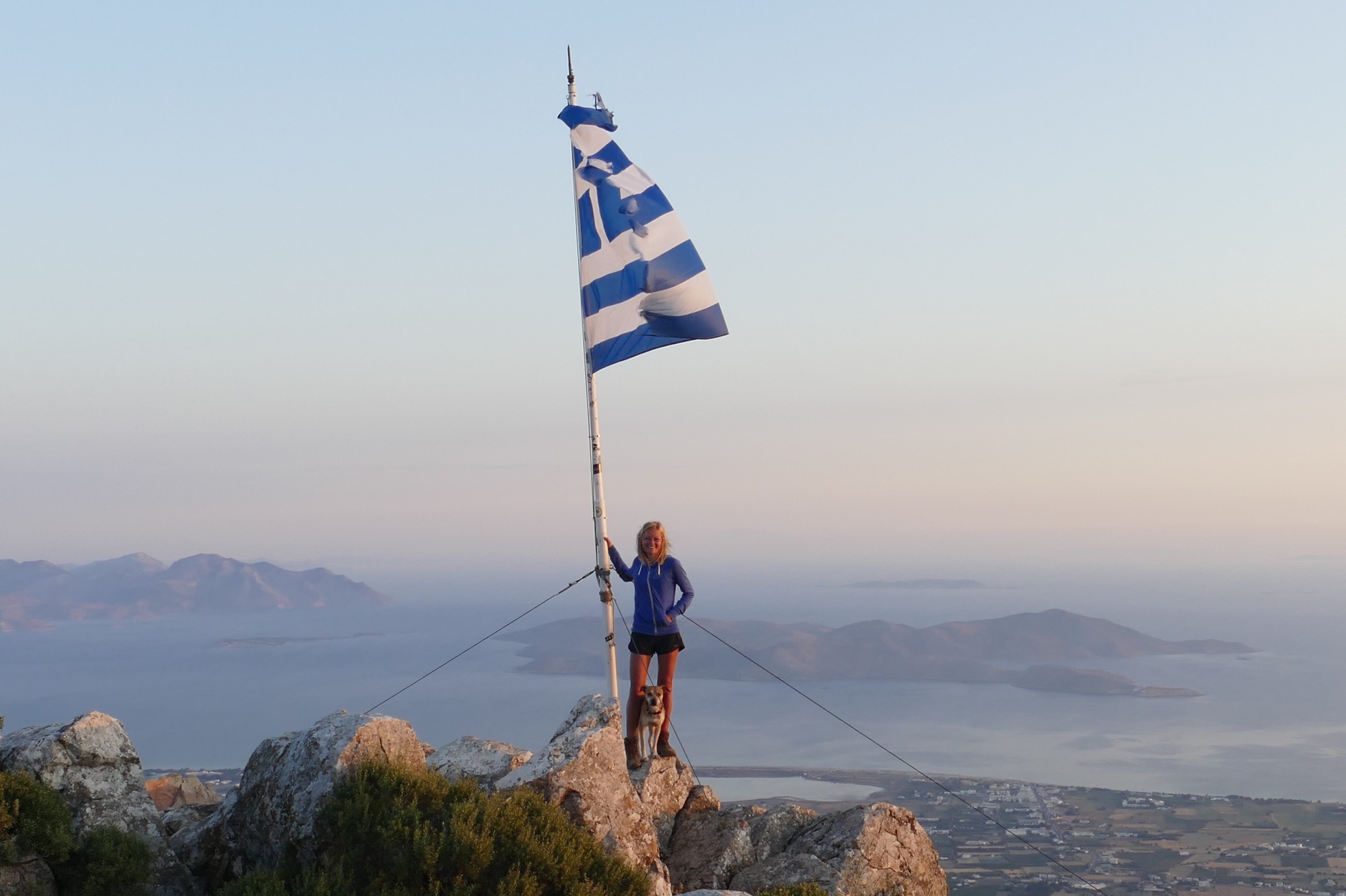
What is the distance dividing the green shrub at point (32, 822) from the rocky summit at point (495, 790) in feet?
0.67

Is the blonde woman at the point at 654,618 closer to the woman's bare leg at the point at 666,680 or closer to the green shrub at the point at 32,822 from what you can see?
the woman's bare leg at the point at 666,680

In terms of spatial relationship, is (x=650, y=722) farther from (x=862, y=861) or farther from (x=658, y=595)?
(x=862, y=861)

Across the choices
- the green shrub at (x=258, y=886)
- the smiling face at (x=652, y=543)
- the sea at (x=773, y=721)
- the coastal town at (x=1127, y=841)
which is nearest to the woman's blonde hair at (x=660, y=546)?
the smiling face at (x=652, y=543)

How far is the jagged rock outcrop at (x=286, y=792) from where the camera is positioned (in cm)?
876

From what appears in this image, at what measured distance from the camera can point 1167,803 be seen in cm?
8000

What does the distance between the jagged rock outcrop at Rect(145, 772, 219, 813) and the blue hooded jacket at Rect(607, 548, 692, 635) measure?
7.33m

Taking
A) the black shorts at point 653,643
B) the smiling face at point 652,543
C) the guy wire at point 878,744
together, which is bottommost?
the guy wire at point 878,744

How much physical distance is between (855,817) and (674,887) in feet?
6.20

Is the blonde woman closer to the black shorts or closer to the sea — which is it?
the black shorts

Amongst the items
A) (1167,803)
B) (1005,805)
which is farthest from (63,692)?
(1167,803)

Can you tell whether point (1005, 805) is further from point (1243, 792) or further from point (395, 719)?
point (395, 719)

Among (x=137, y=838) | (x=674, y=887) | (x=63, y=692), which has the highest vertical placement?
(x=137, y=838)

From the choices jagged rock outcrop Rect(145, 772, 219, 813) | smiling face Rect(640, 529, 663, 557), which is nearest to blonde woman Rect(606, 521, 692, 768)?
smiling face Rect(640, 529, 663, 557)

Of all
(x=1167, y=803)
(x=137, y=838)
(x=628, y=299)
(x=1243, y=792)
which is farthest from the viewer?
(x=1243, y=792)
